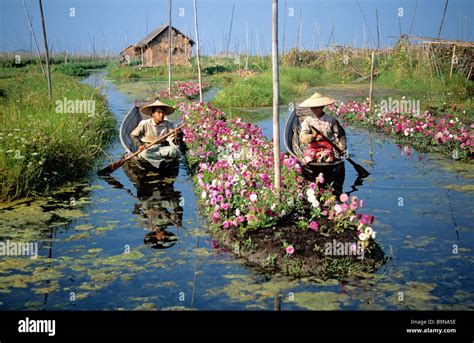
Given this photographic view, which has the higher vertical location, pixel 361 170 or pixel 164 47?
pixel 164 47

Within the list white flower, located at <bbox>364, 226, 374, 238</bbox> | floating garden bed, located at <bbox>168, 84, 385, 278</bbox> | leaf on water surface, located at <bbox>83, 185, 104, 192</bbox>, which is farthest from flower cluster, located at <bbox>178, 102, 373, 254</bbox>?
leaf on water surface, located at <bbox>83, 185, 104, 192</bbox>

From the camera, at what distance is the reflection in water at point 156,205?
264 inches

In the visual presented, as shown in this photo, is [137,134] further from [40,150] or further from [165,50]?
[165,50]

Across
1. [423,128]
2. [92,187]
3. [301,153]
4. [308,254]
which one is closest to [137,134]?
[92,187]

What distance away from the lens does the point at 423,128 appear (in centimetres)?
1250

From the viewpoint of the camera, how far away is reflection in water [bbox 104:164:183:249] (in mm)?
6707

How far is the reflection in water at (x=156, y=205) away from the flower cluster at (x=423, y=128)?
225 inches

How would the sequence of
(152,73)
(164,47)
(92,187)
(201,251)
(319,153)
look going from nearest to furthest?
(201,251) < (319,153) < (92,187) < (152,73) < (164,47)

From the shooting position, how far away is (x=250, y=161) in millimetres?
7816

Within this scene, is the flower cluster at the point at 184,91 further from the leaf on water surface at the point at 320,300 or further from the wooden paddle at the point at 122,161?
the leaf on water surface at the point at 320,300

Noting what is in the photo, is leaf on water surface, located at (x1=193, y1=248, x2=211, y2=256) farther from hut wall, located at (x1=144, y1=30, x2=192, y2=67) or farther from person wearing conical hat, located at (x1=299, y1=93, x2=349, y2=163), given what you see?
hut wall, located at (x1=144, y1=30, x2=192, y2=67)

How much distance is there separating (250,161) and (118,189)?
2.57 meters

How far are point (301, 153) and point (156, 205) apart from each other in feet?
10.2

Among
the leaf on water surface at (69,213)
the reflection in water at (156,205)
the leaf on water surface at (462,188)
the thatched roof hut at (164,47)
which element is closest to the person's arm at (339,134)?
the leaf on water surface at (462,188)
